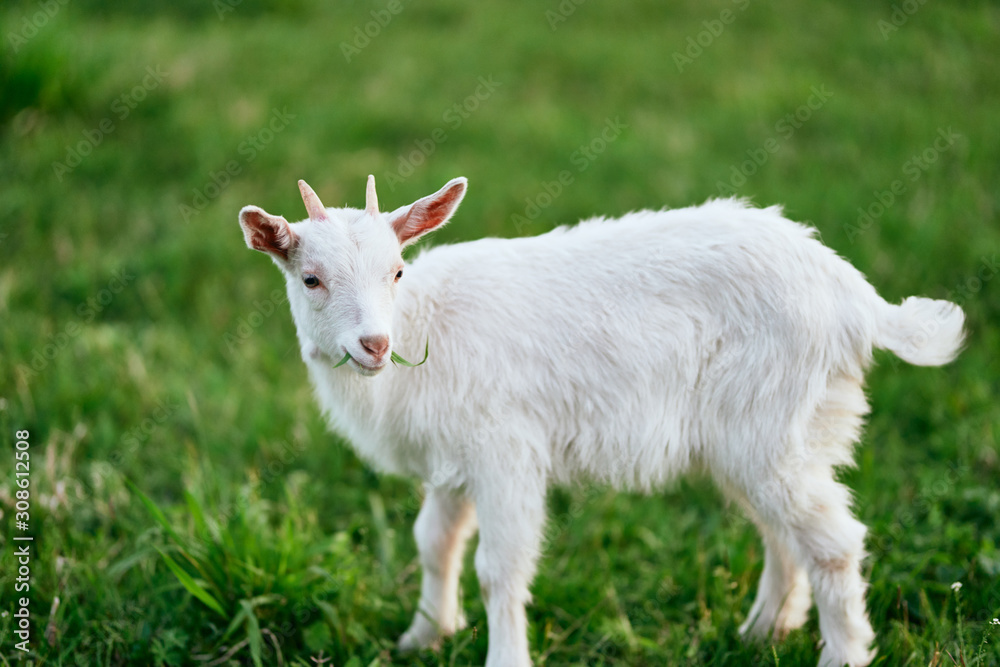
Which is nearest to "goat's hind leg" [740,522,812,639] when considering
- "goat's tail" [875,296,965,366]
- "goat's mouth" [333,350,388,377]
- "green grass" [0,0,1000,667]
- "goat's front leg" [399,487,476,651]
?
"green grass" [0,0,1000,667]

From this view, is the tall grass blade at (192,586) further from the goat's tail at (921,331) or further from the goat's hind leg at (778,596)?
the goat's tail at (921,331)

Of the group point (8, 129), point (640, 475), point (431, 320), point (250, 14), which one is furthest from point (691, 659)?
point (250, 14)

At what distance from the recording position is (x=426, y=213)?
119 inches

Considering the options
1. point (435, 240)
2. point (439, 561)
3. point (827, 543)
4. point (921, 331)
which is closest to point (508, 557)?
point (439, 561)

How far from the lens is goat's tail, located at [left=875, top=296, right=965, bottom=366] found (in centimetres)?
329

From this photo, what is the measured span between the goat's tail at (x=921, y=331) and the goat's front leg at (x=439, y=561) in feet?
6.02

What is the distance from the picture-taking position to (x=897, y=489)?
453cm

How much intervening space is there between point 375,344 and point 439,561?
135 centimetres

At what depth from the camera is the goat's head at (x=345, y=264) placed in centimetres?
277

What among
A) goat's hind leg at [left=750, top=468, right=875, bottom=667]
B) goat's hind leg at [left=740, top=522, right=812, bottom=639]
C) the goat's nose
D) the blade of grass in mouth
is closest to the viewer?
the goat's nose

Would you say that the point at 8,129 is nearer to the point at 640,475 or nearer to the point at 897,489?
the point at 640,475

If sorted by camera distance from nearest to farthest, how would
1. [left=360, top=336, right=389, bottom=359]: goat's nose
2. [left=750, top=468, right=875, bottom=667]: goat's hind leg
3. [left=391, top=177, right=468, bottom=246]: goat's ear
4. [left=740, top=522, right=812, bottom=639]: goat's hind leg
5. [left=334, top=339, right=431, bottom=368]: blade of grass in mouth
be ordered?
1. [left=360, top=336, right=389, bottom=359]: goat's nose
2. [left=334, top=339, right=431, bottom=368]: blade of grass in mouth
3. [left=391, top=177, right=468, bottom=246]: goat's ear
4. [left=750, top=468, right=875, bottom=667]: goat's hind leg
5. [left=740, top=522, right=812, bottom=639]: goat's hind leg

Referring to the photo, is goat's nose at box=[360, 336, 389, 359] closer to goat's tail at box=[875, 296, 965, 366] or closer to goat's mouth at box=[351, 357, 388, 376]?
goat's mouth at box=[351, 357, 388, 376]

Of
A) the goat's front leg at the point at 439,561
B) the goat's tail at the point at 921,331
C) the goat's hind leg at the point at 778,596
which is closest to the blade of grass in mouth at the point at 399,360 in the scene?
the goat's front leg at the point at 439,561
